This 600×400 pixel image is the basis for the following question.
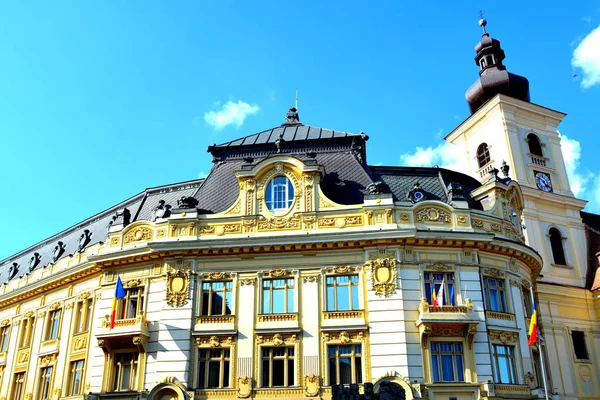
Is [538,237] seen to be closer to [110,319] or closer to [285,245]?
[285,245]

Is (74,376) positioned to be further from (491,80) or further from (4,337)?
(491,80)

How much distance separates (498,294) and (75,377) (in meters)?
23.5

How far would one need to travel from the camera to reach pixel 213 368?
3052 centimetres

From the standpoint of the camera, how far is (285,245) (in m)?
31.7

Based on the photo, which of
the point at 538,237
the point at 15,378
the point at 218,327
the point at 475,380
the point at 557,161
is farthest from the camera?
the point at 557,161

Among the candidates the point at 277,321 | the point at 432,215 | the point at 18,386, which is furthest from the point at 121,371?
the point at 432,215

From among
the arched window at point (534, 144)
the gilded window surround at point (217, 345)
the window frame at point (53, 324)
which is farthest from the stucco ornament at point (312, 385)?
the arched window at point (534, 144)

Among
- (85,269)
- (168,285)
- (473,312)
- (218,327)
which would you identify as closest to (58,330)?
(85,269)

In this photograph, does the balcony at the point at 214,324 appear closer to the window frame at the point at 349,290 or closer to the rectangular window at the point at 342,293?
the window frame at the point at 349,290

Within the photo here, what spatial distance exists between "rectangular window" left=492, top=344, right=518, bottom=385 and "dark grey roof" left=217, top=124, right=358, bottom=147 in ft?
49.1

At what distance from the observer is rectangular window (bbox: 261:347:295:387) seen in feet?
97.9

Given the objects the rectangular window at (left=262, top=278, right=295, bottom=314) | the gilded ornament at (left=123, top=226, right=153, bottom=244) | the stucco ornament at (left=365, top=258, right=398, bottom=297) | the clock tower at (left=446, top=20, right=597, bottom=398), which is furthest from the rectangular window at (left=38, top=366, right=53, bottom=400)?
the clock tower at (left=446, top=20, right=597, bottom=398)

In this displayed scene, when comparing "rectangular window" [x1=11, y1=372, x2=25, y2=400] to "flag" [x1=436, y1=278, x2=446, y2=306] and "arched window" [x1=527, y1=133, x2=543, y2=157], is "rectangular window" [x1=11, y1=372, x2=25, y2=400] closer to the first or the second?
"flag" [x1=436, y1=278, x2=446, y2=306]

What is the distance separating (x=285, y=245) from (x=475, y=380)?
11256 millimetres
